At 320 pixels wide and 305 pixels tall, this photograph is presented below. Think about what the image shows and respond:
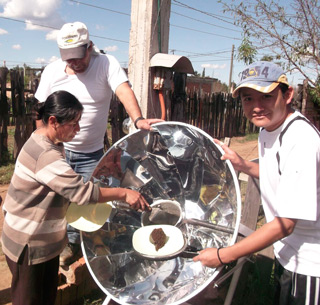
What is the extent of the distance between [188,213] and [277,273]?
666 millimetres

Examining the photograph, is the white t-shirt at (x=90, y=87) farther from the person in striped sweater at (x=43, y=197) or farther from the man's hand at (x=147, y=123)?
the person in striped sweater at (x=43, y=197)

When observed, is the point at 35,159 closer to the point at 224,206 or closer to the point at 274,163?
the point at 224,206

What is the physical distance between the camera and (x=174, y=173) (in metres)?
2.32

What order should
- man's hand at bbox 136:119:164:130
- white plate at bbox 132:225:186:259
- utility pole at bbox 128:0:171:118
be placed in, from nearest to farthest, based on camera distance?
white plate at bbox 132:225:186:259 → man's hand at bbox 136:119:164:130 → utility pole at bbox 128:0:171:118

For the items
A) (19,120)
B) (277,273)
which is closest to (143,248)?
(277,273)

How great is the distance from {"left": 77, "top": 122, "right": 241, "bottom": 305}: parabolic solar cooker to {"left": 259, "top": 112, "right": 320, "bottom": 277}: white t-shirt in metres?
0.20

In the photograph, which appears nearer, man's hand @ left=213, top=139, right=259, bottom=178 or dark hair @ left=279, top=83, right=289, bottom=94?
dark hair @ left=279, top=83, right=289, bottom=94

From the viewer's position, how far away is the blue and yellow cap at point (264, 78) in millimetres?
1500

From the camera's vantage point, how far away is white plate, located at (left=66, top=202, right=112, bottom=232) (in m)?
1.91

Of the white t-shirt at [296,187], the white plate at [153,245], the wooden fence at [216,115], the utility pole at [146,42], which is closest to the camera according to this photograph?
the white t-shirt at [296,187]

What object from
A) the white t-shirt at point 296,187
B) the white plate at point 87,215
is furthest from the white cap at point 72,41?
the white t-shirt at point 296,187

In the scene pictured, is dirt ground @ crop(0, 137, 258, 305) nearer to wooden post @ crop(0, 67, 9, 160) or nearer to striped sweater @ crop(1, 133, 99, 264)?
striped sweater @ crop(1, 133, 99, 264)

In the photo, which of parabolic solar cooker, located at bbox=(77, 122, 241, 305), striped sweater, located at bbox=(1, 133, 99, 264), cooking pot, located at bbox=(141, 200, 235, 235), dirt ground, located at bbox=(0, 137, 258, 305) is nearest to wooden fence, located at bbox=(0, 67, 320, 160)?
dirt ground, located at bbox=(0, 137, 258, 305)

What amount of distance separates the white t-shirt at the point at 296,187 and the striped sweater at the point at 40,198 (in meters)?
0.91
